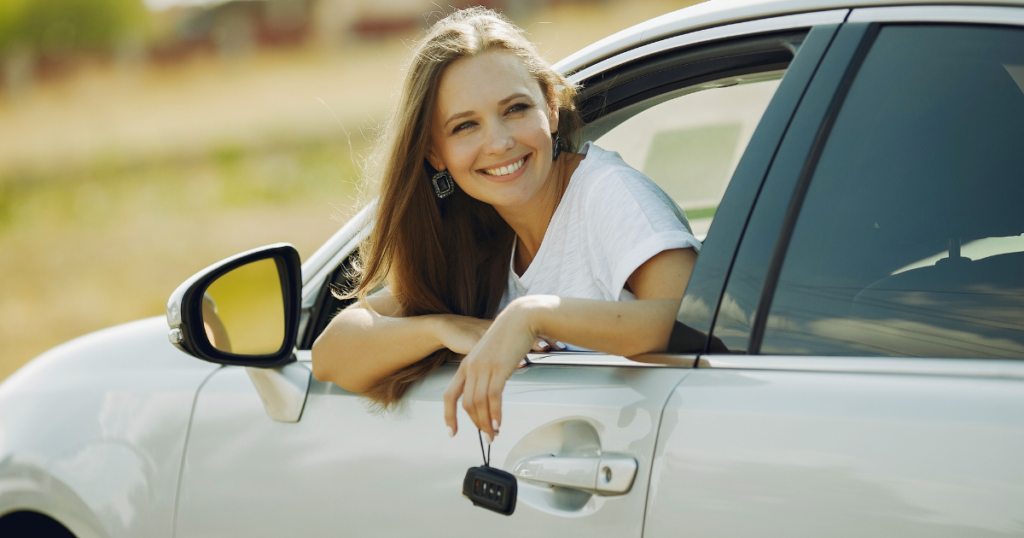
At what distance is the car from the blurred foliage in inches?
1562

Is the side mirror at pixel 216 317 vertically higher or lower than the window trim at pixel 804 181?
lower

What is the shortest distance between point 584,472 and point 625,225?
54 cm

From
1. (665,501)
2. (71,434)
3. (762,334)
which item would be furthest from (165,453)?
(762,334)

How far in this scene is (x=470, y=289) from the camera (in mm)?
2109

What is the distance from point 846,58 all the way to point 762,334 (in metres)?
0.45

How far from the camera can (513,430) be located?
1500 mm

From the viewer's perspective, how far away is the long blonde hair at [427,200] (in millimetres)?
2037

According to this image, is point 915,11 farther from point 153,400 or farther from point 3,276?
point 3,276

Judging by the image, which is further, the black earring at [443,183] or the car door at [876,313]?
the black earring at [443,183]

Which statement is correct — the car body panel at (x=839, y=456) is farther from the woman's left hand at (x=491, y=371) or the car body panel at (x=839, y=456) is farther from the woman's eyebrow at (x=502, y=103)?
the woman's eyebrow at (x=502, y=103)

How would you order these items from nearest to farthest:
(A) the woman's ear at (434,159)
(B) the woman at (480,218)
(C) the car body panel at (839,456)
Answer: (C) the car body panel at (839,456) → (B) the woman at (480,218) → (A) the woman's ear at (434,159)

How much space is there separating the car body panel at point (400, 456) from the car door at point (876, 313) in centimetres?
10

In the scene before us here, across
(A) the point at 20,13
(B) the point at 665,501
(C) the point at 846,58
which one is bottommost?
(B) the point at 665,501

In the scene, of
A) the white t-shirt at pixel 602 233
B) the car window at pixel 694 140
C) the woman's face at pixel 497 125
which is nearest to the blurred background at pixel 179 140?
the car window at pixel 694 140
